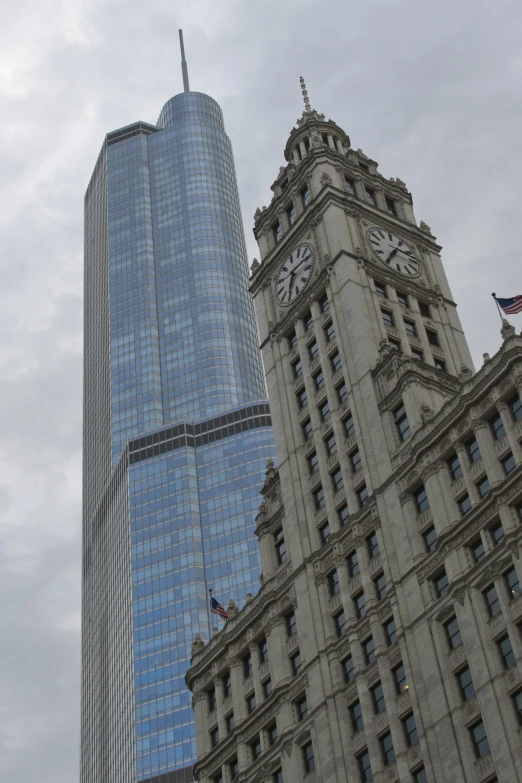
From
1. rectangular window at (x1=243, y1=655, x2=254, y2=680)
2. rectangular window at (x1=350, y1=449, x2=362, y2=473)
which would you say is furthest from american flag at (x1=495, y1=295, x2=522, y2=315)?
rectangular window at (x1=243, y1=655, x2=254, y2=680)

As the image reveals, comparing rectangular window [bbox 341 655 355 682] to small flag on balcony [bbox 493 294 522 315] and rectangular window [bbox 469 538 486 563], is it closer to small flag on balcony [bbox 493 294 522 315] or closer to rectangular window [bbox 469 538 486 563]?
rectangular window [bbox 469 538 486 563]

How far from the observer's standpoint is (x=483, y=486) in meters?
68.9

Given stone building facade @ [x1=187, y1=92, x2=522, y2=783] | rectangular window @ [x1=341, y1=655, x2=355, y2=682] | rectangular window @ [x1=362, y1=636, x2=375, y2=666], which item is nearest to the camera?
stone building facade @ [x1=187, y1=92, x2=522, y2=783]

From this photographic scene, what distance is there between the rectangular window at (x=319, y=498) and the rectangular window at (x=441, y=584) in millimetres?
15414

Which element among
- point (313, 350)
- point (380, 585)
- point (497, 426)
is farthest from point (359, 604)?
point (313, 350)

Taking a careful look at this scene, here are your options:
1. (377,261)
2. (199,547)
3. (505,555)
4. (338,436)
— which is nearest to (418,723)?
(505,555)

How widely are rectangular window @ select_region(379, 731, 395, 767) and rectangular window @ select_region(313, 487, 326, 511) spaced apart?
64.2ft

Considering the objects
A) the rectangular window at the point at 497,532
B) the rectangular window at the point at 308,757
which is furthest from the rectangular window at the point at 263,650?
the rectangular window at the point at 497,532

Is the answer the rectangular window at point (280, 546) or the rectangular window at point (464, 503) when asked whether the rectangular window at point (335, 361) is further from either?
the rectangular window at point (464, 503)

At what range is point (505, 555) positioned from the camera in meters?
64.2

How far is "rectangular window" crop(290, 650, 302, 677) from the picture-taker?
7788cm

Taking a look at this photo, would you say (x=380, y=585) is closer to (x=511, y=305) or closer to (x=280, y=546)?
(x=280, y=546)

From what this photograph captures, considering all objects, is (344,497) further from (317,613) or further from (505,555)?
(505,555)

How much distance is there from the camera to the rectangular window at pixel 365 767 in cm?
6706
